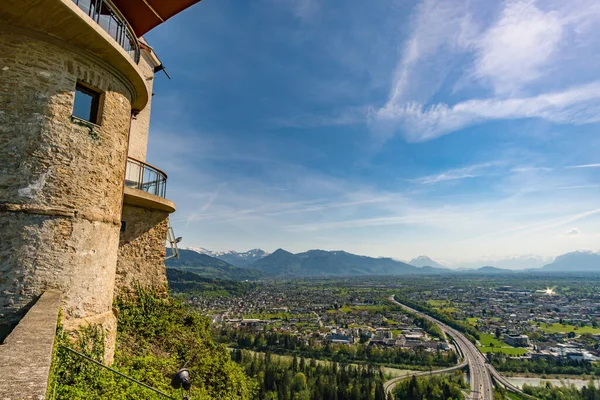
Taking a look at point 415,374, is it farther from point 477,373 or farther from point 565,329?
point 565,329

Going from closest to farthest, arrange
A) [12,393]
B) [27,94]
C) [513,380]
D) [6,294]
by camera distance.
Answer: [12,393] → [6,294] → [27,94] → [513,380]

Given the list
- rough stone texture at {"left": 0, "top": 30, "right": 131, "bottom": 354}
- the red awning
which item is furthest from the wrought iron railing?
the red awning

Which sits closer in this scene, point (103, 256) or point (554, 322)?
point (103, 256)

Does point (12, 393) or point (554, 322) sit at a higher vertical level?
point (12, 393)

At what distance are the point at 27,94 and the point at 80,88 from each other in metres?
0.89

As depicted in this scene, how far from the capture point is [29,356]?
349 centimetres

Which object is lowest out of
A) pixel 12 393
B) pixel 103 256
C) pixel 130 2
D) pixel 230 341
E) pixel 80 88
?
pixel 230 341

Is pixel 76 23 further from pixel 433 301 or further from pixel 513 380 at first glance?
pixel 433 301

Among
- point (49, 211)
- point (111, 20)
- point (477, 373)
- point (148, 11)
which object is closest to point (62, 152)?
point (49, 211)

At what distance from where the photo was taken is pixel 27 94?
5.34 metres

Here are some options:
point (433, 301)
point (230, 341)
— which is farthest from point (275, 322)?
point (433, 301)

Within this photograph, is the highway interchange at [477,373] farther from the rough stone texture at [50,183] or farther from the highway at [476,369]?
the rough stone texture at [50,183]

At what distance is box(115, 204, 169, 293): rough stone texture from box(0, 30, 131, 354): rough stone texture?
12.3 ft

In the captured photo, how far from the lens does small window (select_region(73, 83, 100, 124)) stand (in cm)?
598
